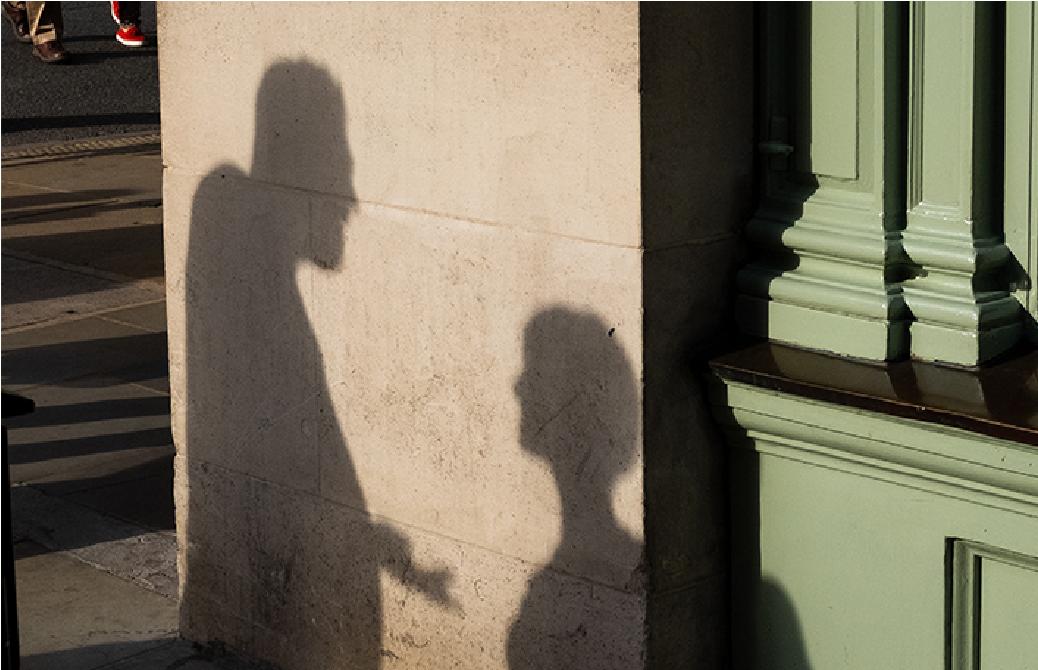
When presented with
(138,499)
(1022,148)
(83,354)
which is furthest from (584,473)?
(83,354)

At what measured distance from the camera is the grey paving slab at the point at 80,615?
5801 millimetres

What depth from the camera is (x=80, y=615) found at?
239 inches

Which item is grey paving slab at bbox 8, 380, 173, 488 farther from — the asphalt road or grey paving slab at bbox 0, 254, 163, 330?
the asphalt road

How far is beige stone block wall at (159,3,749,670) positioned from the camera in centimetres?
447

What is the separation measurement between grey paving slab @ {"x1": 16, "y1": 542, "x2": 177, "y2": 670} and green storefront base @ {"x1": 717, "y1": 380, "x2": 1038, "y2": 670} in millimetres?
2012

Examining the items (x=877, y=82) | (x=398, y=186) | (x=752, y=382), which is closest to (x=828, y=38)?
(x=877, y=82)

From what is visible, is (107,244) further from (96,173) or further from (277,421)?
(277,421)

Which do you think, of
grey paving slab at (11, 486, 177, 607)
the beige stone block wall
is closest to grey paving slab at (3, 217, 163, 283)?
grey paving slab at (11, 486, 177, 607)

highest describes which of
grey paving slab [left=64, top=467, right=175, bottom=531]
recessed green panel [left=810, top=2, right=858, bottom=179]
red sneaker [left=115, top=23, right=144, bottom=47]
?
red sneaker [left=115, top=23, right=144, bottom=47]

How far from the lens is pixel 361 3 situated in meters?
4.88

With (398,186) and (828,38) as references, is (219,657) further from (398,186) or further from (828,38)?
(828,38)

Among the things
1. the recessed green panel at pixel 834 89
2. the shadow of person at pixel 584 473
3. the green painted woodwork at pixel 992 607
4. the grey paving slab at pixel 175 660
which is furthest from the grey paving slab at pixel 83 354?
the green painted woodwork at pixel 992 607

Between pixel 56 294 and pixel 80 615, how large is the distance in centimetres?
428

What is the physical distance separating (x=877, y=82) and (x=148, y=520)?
3513mm
